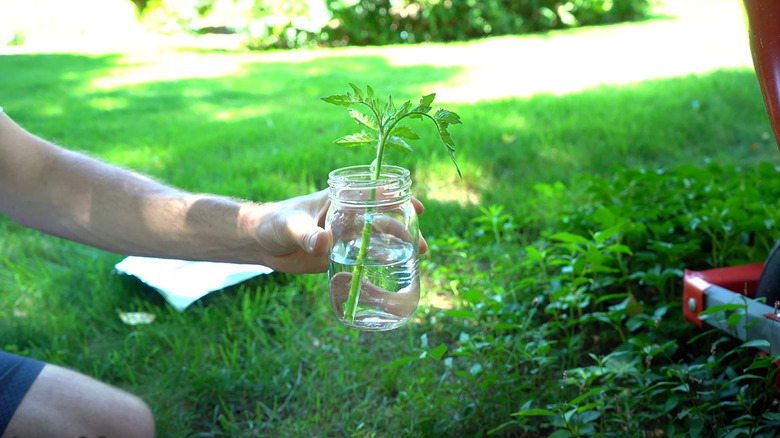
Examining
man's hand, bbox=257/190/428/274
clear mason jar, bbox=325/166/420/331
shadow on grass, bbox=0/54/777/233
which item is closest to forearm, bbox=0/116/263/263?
man's hand, bbox=257/190/428/274

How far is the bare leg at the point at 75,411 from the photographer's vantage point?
4.90 ft

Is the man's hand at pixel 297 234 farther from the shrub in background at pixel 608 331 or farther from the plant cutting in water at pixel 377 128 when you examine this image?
the shrub in background at pixel 608 331

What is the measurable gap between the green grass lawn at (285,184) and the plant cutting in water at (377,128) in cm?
76

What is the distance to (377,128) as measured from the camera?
1247 mm

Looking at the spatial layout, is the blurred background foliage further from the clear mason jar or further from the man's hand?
the clear mason jar

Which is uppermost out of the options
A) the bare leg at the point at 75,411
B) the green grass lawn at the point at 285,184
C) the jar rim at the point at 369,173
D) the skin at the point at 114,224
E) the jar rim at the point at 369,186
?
the jar rim at the point at 369,173

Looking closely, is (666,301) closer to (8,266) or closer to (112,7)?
(8,266)

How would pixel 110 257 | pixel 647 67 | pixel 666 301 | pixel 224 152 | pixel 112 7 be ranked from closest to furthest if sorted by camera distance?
pixel 666 301, pixel 110 257, pixel 224 152, pixel 647 67, pixel 112 7

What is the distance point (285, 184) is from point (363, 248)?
7.34 ft

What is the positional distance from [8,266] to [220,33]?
8409mm

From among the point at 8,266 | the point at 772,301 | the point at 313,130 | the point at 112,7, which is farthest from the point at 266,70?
the point at 772,301

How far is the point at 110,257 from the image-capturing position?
2.95 metres

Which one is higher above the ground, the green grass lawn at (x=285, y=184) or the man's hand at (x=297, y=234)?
the man's hand at (x=297, y=234)

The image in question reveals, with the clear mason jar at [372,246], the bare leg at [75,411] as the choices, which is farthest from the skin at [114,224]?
the clear mason jar at [372,246]
